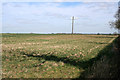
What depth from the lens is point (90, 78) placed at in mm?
5770

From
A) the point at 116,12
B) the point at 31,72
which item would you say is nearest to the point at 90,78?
the point at 31,72

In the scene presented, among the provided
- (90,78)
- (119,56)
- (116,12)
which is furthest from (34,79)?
(116,12)

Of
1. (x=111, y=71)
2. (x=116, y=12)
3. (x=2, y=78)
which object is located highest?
(x=116, y=12)

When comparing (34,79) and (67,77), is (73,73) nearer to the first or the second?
(67,77)

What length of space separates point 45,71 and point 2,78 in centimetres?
192

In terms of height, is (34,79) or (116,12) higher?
(116,12)

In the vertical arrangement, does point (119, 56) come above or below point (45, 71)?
above

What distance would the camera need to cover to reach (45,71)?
713 centimetres

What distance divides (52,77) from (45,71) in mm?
902

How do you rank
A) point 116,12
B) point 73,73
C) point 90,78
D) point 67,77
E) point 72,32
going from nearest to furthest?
point 90,78, point 67,77, point 73,73, point 116,12, point 72,32

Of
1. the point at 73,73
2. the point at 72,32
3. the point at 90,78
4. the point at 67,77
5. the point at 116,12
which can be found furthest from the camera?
the point at 72,32

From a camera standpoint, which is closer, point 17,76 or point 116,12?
point 17,76

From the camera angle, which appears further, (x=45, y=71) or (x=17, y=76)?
(x=45, y=71)

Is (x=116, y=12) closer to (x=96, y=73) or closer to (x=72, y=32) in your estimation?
(x=72, y=32)
